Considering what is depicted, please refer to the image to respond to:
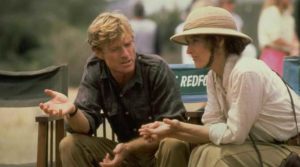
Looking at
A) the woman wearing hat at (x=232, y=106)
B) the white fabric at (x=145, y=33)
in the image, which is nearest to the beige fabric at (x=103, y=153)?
the woman wearing hat at (x=232, y=106)

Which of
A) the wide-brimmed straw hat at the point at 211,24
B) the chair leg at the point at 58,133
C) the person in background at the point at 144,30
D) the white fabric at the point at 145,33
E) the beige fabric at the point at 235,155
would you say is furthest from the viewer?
the person in background at the point at 144,30

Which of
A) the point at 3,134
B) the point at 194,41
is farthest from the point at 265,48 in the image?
the point at 194,41

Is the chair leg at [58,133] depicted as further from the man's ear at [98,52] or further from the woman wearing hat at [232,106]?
the woman wearing hat at [232,106]

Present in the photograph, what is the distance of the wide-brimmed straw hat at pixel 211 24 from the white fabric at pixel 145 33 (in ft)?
15.1

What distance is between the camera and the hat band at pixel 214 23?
122 inches

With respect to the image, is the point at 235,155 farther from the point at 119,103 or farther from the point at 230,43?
the point at 119,103

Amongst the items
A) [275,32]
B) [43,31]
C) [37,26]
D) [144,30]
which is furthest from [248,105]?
[37,26]

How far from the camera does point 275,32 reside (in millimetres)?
6242

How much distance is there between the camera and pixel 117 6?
9648mm

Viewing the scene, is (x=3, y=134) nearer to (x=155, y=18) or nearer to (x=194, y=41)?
(x=155, y=18)

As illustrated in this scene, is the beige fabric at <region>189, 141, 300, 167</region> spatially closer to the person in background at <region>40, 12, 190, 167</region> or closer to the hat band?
the person in background at <region>40, 12, 190, 167</region>

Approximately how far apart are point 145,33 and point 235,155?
5.51 m

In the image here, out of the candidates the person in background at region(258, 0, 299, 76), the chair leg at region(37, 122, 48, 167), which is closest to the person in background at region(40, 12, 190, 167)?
the chair leg at region(37, 122, 48, 167)

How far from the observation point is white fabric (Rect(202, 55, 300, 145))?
2951 mm
